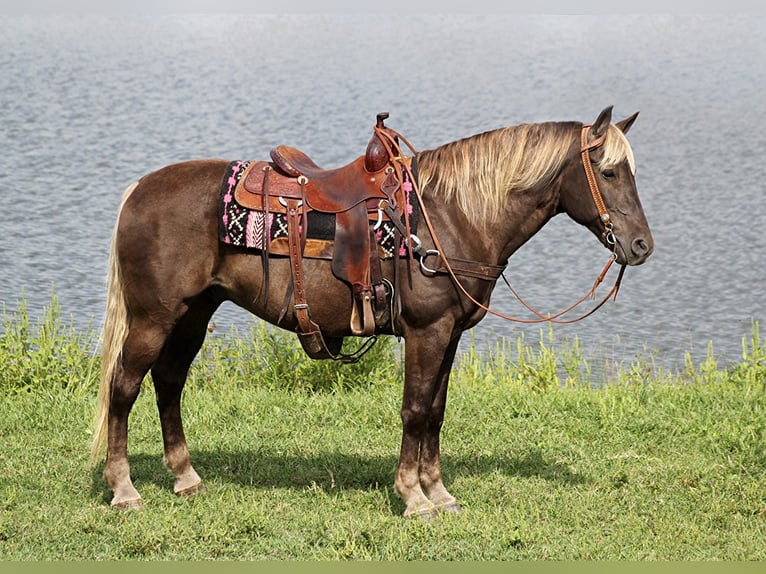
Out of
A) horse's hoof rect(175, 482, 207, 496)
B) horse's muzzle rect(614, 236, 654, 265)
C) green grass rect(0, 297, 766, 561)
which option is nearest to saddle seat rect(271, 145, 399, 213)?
horse's muzzle rect(614, 236, 654, 265)

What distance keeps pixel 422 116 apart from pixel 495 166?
41.0 ft

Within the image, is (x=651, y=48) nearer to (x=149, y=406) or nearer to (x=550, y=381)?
(x=550, y=381)

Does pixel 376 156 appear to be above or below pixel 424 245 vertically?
above

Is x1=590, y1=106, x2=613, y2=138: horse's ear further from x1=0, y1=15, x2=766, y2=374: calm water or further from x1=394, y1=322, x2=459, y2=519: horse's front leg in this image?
x1=0, y1=15, x2=766, y2=374: calm water

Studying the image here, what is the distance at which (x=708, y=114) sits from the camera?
19047 mm

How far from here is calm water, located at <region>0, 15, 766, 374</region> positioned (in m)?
11.0

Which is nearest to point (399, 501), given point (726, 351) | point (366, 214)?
point (366, 214)

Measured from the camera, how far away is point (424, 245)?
17.8ft

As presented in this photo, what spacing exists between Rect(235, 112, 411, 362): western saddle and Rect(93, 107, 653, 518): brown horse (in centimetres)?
7

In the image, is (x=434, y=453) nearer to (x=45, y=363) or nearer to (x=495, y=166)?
(x=495, y=166)

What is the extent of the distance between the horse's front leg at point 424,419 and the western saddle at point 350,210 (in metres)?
0.27

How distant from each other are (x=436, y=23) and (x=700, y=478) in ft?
88.7

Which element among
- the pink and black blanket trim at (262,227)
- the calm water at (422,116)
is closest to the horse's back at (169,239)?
the pink and black blanket trim at (262,227)

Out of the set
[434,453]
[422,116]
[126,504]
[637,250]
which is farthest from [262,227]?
[422,116]
